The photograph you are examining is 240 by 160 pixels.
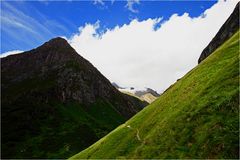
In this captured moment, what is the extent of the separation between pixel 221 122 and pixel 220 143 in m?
3.11

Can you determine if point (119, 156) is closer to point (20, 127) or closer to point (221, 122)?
point (221, 122)

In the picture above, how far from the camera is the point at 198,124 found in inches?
1454

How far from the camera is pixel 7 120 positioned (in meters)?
199

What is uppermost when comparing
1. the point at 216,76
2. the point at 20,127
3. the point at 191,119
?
the point at 20,127

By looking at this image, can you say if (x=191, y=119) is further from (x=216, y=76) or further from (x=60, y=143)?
(x=60, y=143)

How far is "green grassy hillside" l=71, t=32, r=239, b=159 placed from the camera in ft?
107

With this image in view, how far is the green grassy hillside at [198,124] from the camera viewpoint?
107 ft

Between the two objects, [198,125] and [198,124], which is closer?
[198,125]

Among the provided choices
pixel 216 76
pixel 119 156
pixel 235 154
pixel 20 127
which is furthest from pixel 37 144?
pixel 235 154

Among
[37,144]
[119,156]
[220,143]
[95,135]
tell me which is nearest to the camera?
[220,143]

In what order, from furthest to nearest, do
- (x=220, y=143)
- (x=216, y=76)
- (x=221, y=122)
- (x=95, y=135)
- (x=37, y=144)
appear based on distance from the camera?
(x=95, y=135) → (x=37, y=144) → (x=216, y=76) → (x=221, y=122) → (x=220, y=143)

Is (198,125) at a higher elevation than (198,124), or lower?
lower

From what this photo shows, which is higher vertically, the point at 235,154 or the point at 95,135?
the point at 95,135

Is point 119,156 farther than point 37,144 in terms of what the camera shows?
No
